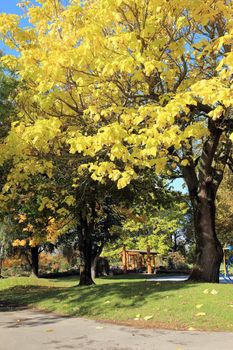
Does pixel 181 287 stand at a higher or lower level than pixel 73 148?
lower

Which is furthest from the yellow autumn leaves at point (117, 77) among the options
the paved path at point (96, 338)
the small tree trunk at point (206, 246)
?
the small tree trunk at point (206, 246)

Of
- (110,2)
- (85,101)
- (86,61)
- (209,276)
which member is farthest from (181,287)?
(110,2)

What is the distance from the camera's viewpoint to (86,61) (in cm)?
833

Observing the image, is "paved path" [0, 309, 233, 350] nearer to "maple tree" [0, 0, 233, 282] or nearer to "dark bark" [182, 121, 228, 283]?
"maple tree" [0, 0, 233, 282]

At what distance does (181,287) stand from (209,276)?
1620 mm

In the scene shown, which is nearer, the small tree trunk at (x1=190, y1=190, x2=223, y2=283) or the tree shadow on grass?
the tree shadow on grass

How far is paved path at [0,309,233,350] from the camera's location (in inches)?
275

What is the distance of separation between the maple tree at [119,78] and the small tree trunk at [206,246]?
244 centimetres

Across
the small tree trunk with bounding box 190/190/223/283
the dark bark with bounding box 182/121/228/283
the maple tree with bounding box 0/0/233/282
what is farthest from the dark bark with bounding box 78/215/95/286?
the maple tree with bounding box 0/0/233/282

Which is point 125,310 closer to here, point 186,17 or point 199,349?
point 199,349

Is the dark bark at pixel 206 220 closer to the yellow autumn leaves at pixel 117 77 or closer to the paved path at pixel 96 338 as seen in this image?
the yellow autumn leaves at pixel 117 77

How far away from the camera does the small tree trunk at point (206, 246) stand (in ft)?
43.1

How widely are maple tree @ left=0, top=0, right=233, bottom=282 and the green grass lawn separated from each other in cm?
303

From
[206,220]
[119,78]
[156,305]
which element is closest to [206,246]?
[206,220]
